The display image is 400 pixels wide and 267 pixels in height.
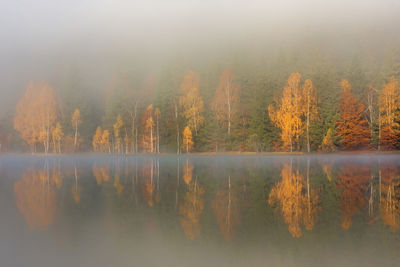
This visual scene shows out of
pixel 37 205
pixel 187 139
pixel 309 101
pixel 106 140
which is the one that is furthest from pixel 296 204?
pixel 106 140

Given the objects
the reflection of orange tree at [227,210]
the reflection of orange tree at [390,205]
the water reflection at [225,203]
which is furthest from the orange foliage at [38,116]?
the reflection of orange tree at [390,205]

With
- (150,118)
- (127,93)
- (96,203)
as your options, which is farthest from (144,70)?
(96,203)

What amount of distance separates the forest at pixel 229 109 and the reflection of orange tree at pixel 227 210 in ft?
120

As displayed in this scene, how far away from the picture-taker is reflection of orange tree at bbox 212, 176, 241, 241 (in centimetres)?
775

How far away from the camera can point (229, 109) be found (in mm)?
52812

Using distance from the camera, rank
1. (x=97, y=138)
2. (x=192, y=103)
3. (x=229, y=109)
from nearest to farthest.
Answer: (x=229, y=109) < (x=192, y=103) < (x=97, y=138)

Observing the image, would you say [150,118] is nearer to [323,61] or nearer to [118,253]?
[323,61]

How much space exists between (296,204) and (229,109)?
141ft

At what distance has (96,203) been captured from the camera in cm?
1139

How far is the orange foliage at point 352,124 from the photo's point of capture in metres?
47.0

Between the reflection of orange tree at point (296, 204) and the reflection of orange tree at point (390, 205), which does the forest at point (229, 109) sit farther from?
the reflection of orange tree at point (296, 204)

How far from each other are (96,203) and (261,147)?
4112 cm

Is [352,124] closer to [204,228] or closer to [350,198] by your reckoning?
[350,198]

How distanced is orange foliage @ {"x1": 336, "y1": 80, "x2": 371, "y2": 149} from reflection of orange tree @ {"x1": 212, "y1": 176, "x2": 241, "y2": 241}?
3920cm
